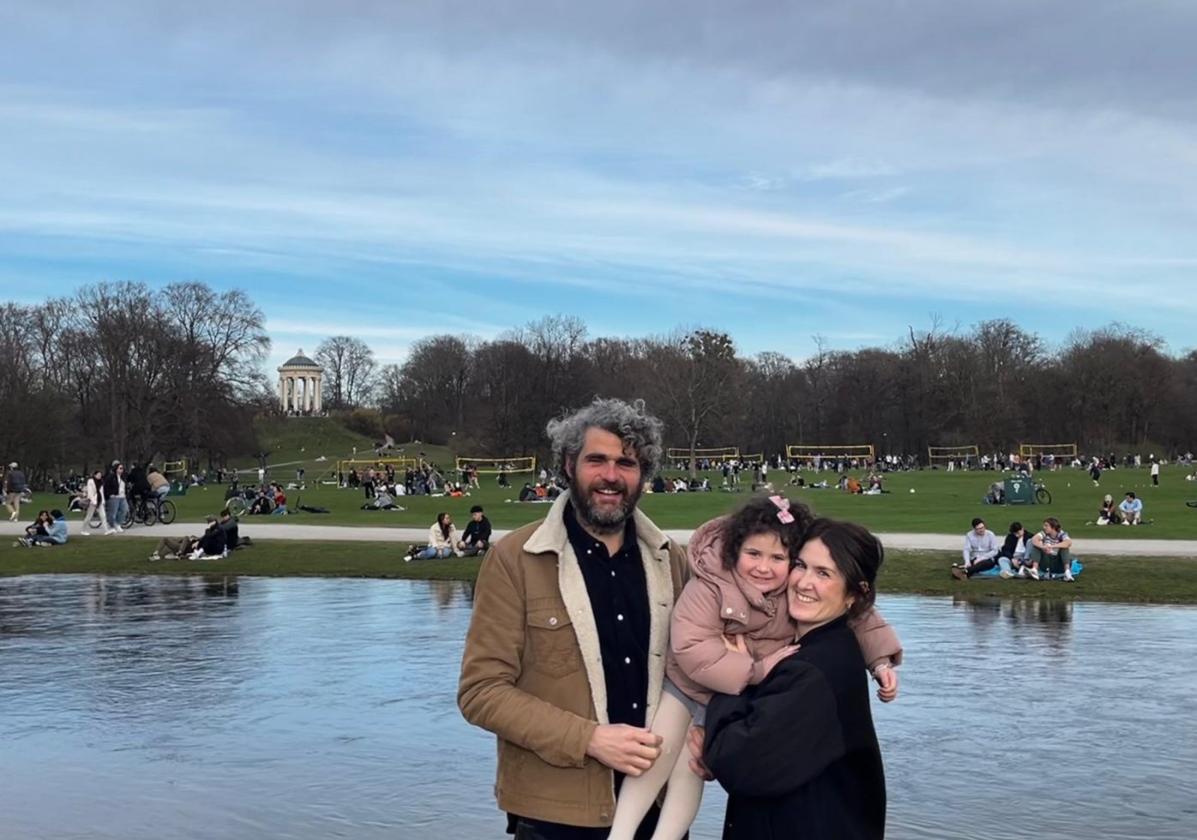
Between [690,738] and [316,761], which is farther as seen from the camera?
[316,761]

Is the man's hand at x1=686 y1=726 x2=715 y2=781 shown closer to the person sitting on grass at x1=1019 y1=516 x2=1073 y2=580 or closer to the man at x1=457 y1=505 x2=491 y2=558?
the person sitting on grass at x1=1019 y1=516 x2=1073 y2=580

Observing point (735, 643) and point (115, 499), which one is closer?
point (735, 643)

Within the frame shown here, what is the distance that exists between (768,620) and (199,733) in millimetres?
7607

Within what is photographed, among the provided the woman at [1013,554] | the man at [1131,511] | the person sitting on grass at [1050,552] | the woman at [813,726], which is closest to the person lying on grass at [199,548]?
the woman at [1013,554]

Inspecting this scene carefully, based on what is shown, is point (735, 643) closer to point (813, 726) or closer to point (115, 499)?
point (813, 726)

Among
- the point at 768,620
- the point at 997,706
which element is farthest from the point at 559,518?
the point at 997,706

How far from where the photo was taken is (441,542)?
85.1 feet

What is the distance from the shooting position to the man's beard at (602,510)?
400 centimetres

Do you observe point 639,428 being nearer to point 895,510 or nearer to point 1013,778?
point 1013,778

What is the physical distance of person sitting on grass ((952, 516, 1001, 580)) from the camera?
70.7 ft

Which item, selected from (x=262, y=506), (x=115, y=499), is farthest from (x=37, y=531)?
(x=262, y=506)

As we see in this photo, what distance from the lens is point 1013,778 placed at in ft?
28.6

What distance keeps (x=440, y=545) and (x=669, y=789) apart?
2212 cm

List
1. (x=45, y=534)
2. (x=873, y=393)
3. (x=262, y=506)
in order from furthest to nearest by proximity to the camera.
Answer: (x=873, y=393) < (x=262, y=506) < (x=45, y=534)
